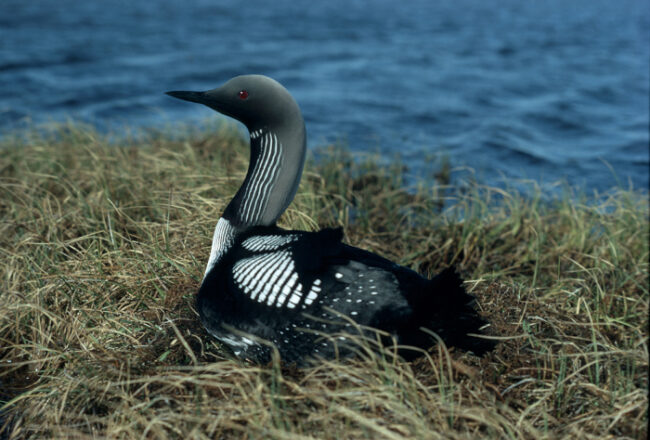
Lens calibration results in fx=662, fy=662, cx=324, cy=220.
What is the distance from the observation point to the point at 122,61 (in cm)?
1091

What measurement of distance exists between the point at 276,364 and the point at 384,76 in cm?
888

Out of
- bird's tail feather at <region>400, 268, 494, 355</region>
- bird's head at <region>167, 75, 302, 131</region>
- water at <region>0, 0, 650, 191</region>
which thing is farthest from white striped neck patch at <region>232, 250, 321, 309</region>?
water at <region>0, 0, 650, 191</region>

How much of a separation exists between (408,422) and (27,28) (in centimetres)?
1370

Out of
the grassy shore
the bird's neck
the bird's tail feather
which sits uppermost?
the bird's neck

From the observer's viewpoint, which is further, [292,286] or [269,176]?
[269,176]

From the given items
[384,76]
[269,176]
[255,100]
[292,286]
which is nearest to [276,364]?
[292,286]

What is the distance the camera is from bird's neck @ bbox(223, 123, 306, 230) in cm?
248

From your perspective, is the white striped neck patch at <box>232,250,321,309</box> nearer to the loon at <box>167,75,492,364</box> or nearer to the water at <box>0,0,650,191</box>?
the loon at <box>167,75,492,364</box>

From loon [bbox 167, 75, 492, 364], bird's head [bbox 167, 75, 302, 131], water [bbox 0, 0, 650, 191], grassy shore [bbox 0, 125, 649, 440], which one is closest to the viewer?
grassy shore [bbox 0, 125, 649, 440]

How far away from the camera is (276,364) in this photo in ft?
6.63

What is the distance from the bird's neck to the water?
2277 millimetres

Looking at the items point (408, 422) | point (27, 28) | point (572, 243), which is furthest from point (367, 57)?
point (408, 422)

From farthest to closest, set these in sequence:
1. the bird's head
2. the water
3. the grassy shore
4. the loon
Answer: the water → the bird's head → the loon → the grassy shore

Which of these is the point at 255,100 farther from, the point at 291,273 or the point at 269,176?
the point at 291,273
